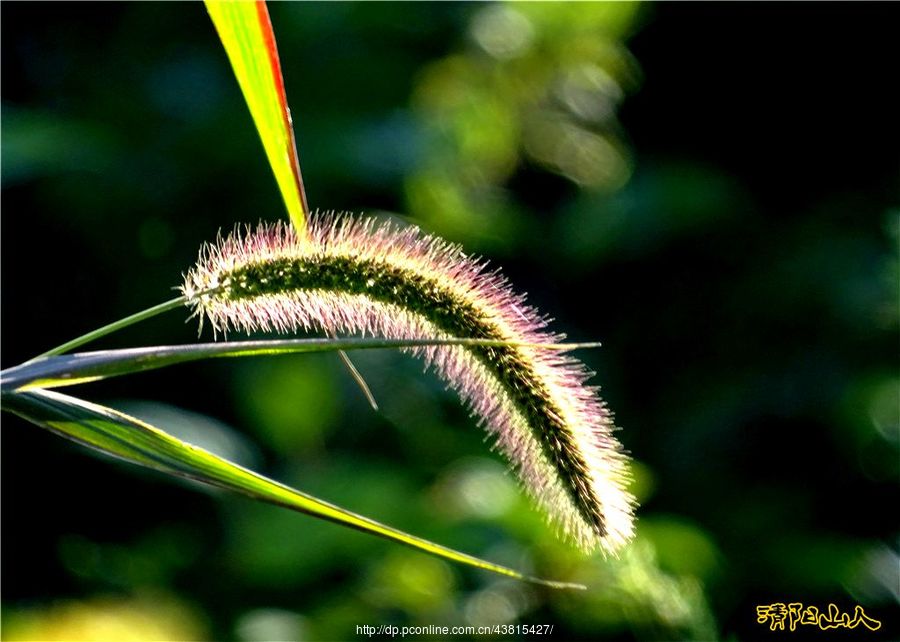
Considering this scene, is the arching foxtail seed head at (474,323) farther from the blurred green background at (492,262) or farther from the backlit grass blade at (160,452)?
the blurred green background at (492,262)

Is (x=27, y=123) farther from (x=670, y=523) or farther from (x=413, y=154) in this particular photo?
(x=670, y=523)

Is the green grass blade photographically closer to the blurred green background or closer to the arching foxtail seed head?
the arching foxtail seed head

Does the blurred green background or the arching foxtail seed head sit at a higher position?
the blurred green background

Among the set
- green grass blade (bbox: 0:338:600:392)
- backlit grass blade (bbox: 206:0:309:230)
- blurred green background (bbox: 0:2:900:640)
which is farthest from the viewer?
blurred green background (bbox: 0:2:900:640)

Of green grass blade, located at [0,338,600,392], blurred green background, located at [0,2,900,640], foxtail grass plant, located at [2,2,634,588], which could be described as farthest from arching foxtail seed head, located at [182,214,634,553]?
blurred green background, located at [0,2,900,640]

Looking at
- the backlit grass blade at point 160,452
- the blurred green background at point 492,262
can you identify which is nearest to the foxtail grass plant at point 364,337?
→ the backlit grass blade at point 160,452
